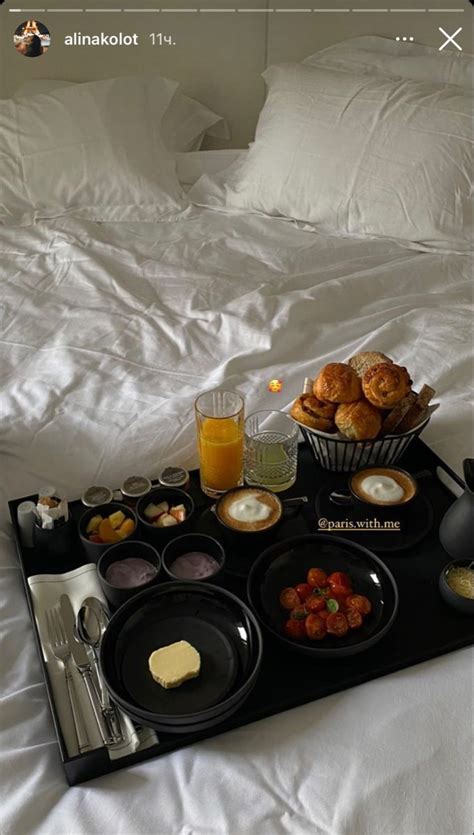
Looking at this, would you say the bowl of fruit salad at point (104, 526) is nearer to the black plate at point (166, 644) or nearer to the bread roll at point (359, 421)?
the black plate at point (166, 644)

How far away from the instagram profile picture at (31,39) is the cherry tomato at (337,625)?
227 cm

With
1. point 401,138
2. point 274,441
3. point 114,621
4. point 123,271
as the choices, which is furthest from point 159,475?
point 401,138

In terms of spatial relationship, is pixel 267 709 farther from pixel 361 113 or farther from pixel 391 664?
pixel 361 113

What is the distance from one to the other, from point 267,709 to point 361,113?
173cm

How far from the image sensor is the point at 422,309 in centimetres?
161

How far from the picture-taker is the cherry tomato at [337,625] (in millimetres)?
857

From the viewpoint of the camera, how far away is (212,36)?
2.48 meters

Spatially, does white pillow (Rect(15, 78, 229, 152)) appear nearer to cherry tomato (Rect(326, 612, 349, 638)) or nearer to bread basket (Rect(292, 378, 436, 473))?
A: bread basket (Rect(292, 378, 436, 473))

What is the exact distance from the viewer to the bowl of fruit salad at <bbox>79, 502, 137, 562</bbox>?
3.28ft

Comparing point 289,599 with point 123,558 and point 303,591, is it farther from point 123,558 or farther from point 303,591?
point 123,558

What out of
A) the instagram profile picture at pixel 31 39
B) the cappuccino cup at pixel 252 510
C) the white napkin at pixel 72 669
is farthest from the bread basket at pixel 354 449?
the instagram profile picture at pixel 31 39

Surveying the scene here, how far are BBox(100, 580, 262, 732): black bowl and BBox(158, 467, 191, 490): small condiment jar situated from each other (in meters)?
0.25

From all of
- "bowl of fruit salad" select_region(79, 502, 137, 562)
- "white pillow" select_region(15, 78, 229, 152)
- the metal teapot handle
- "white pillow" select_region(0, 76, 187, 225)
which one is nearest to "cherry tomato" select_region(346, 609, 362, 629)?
the metal teapot handle

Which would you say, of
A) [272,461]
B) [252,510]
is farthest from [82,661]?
[272,461]
